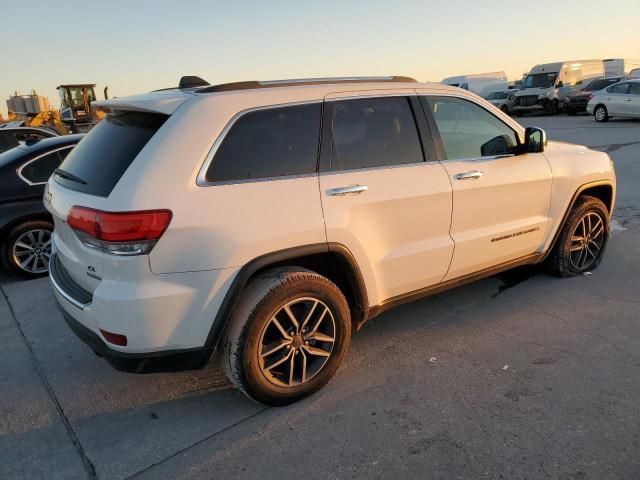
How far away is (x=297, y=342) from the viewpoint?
2986 millimetres

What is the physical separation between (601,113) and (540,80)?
7.24 metres

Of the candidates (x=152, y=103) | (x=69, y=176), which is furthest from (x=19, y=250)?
(x=152, y=103)

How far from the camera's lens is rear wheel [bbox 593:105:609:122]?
19.6 metres

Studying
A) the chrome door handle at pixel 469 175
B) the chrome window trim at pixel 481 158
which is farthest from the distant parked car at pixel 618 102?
the chrome door handle at pixel 469 175

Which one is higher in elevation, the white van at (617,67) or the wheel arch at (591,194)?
the white van at (617,67)

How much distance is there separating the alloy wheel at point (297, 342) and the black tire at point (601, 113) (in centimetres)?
2026

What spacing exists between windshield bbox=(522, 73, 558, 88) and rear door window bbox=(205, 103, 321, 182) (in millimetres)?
26226

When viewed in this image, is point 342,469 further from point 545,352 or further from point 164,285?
point 545,352

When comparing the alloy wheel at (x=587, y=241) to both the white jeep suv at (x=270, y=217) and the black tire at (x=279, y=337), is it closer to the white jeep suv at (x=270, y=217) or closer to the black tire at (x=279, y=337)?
the white jeep suv at (x=270, y=217)

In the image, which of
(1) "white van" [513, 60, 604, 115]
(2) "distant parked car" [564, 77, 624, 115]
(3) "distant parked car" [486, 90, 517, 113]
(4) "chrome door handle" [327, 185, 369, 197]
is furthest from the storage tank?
(4) "chrome door handle" [327, 185, 369, 197]

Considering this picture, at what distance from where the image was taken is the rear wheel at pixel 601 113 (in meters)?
19.6

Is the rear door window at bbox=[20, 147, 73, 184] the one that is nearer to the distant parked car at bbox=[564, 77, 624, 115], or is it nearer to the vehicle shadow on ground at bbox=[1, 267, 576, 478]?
the vehicle shadow on ground at bbox=[1, 267, 576, 478]

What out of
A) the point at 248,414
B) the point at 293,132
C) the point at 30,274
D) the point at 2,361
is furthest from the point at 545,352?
the point at 30,274

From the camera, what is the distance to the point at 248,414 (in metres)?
2.95
